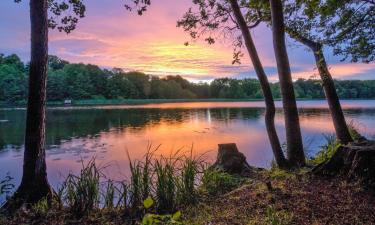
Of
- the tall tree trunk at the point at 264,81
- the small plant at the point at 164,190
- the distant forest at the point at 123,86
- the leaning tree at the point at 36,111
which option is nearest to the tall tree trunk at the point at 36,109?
the leaning tree at the point at 36,111

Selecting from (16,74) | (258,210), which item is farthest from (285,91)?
(16,74)

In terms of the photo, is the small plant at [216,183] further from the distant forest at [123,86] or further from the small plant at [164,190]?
the distant forest at [123,86]

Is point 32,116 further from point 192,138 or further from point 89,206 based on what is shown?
point 192,138

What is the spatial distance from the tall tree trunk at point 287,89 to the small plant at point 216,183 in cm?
163

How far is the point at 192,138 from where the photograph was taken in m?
23.0

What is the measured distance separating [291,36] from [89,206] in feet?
25.0

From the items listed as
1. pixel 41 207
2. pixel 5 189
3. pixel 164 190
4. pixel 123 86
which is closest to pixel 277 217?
pixel 164 190

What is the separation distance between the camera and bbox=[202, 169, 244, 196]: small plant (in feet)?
20.0

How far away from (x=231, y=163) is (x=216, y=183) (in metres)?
2.09

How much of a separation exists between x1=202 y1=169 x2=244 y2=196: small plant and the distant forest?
2941 inches

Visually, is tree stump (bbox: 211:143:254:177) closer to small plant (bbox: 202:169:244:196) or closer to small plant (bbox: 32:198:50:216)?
small plant (bbox: 202:169:244:196)

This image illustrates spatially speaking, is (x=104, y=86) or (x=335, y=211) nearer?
(x=335, y=211)

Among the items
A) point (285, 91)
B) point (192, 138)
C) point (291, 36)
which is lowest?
point (192, 138)

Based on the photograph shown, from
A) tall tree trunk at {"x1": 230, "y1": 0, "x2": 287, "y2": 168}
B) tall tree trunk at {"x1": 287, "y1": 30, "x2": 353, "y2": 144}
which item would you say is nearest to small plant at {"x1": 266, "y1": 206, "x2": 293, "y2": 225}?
tall tree trunk at {"x1": 230, "y1": 0, "x2": 287, "y2": 168}
